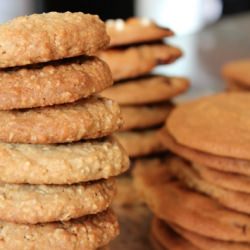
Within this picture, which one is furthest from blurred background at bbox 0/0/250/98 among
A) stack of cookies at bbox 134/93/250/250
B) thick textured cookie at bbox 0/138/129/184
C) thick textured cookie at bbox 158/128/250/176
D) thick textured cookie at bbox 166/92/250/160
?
thick textured cookie at bbox 0/138/129/184

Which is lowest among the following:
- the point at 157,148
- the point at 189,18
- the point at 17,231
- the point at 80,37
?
the point at 189,18

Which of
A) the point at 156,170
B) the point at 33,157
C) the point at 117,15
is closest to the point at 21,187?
the point at 33,157

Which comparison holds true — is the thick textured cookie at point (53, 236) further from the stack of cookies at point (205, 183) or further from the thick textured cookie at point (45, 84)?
the stack of cookies at point (205, 183)

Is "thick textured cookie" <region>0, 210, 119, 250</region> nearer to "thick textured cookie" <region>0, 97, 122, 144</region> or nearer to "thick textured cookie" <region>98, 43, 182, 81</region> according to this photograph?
"thick textured cookie" <region>0, 97, 122, 144</region>

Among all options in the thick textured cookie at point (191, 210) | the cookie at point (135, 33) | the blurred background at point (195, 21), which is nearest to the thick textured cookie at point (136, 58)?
the cookie at point (135, 33)

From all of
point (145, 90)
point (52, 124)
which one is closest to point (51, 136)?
point (52, 124)

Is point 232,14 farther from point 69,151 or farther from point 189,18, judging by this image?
point 69,151
